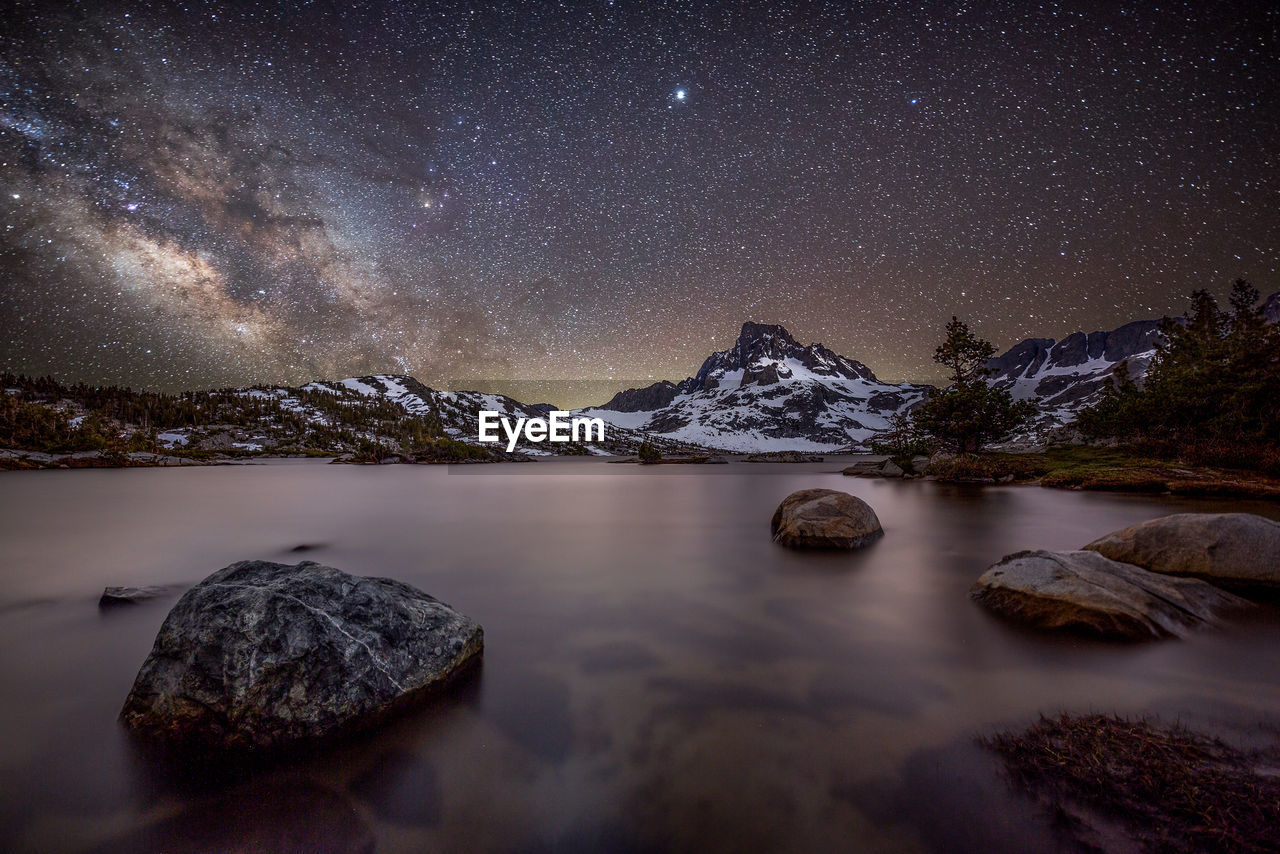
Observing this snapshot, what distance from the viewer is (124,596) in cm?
790

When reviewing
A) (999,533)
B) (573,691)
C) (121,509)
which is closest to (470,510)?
(121,509)

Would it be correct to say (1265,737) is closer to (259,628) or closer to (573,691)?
(573,691)

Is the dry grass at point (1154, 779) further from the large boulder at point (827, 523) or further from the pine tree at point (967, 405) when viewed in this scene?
the pine tree at point (967, 405)

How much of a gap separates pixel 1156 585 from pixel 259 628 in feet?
37.2

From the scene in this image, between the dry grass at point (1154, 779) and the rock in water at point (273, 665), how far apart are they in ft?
18.0

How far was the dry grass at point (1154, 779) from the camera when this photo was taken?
107 inches

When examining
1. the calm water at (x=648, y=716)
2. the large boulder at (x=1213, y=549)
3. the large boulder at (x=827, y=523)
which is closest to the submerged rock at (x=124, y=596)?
the calm water at (x=648, y=716)

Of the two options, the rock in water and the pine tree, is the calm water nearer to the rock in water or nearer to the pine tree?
the rock in water

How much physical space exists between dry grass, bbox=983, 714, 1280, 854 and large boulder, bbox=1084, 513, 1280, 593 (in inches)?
217

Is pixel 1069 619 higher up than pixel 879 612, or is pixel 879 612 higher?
pixel 1069 619

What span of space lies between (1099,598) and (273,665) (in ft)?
31.3

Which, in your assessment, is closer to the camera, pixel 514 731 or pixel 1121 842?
pixel 1121 842

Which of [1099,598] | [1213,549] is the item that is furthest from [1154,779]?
[1213,549]

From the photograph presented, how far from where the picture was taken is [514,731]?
4.42 metres
